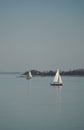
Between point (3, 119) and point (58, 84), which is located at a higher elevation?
point (58, 84)

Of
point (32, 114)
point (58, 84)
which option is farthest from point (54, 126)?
point (58, 84)

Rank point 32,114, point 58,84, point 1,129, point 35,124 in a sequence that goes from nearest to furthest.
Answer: point 1,129
point 35,124
point 32,114
point 58,84

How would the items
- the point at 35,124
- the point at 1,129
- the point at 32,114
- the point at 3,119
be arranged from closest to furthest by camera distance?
1. the point at 1,129
2. the point at 35,124
3. the point at 3,119
4. the point at 32,114

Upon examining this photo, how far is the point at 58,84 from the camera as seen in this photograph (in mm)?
28266

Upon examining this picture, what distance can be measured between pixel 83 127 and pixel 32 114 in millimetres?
2602

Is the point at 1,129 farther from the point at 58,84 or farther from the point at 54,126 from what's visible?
the point at 58,84

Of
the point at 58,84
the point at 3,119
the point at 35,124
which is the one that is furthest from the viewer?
the point at 58,84

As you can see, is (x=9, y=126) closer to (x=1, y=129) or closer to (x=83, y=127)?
(x=1, y=129)

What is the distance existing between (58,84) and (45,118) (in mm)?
18070

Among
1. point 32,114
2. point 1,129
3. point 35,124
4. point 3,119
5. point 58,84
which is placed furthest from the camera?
point 58,84

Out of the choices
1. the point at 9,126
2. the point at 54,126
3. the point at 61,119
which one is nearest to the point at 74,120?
the point at 61,119

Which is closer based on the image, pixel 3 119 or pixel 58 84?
pixel 3 119

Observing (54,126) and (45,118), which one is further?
(45,118)

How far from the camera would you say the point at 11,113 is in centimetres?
1102
